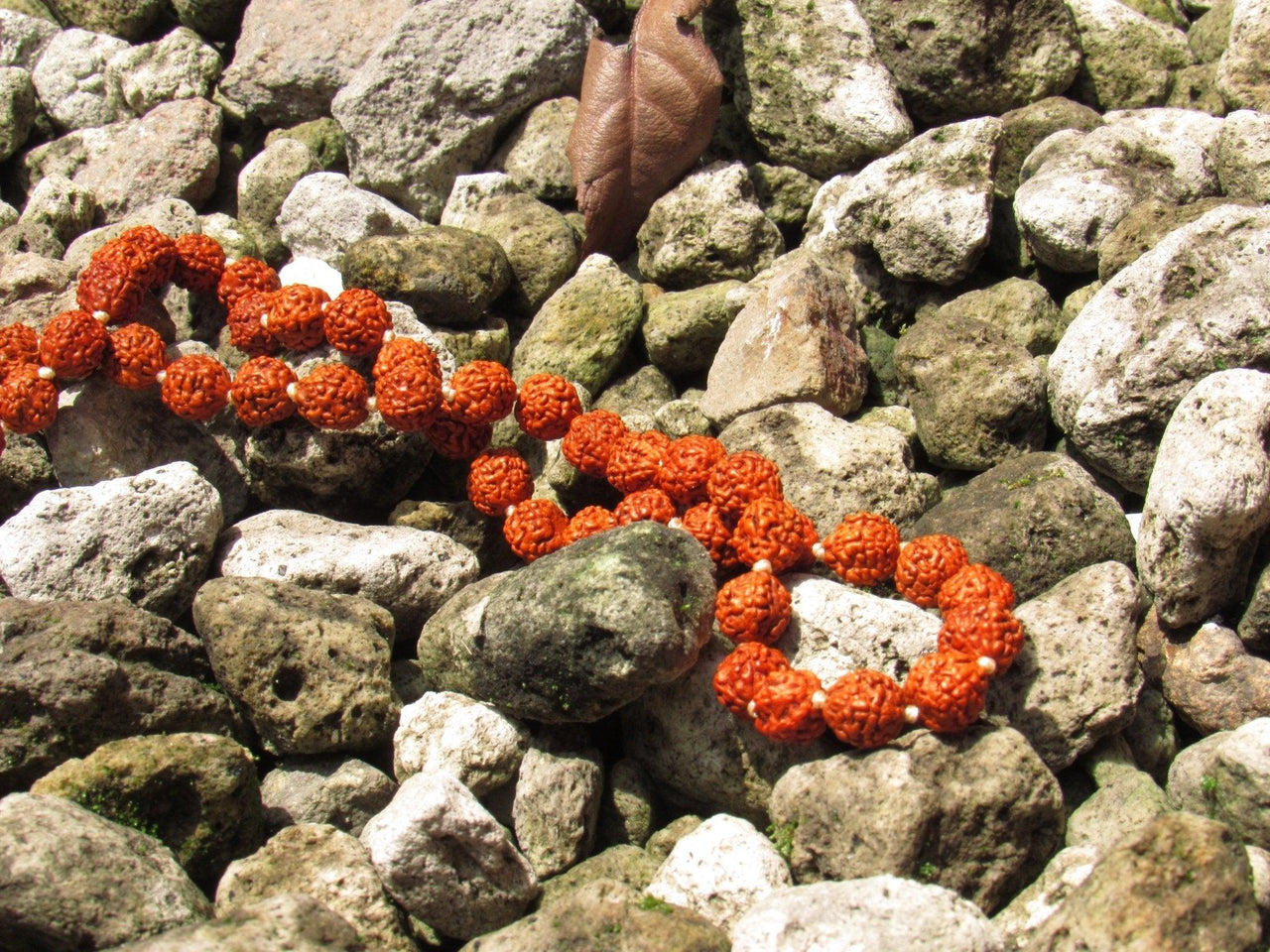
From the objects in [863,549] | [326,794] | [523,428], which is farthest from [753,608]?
[326,794]

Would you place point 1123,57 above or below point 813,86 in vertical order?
below

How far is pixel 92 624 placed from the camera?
13.3 feet

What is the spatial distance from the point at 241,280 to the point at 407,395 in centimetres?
118

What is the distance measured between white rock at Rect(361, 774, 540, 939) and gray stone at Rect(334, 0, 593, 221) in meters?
3.55

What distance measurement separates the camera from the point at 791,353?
495 centimetres

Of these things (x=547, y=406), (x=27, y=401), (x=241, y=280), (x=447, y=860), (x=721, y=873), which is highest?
(x=241, y=280)

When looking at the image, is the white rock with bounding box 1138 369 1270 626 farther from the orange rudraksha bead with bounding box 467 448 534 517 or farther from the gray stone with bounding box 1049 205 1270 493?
the orange rudraksha bead with bounding box 467 448 534 517

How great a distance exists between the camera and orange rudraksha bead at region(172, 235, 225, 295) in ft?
17.7

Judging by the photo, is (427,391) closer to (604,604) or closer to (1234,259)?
(604,604)

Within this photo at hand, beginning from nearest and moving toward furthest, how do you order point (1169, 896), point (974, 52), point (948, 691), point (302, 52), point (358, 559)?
point (1169, 896) < point (948, 691) < point (358, 559) < point (974, 52) < point (302, 52)

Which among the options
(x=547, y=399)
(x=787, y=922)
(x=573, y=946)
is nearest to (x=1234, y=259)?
(x=547, y=399)

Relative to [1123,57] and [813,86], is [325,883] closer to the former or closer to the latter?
[813,86]

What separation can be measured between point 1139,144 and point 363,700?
4100 mm

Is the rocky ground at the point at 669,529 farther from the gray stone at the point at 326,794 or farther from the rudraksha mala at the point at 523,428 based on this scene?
the rudraksha mala at the point at 523,428
